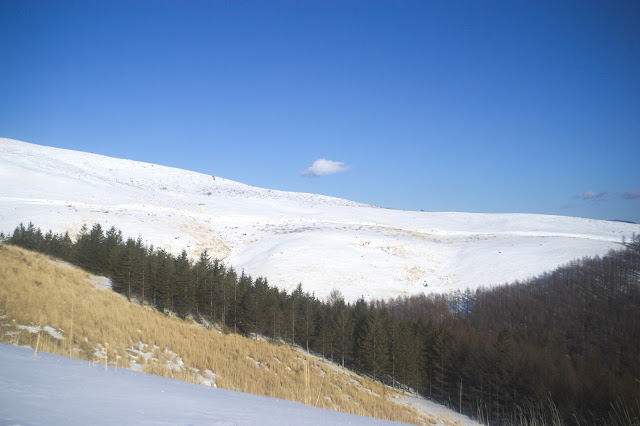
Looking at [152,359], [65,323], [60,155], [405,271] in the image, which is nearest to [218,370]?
[152,359]

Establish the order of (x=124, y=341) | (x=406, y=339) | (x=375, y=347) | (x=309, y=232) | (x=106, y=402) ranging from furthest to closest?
(x=309, y=232)
(x=406, y=339)
(x=375, y=347)
(x=124, y=341)
(x=106, y=402)

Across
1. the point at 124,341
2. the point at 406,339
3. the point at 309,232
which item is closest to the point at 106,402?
the point at 124,341

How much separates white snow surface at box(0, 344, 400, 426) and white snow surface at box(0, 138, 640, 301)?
59.7 metres

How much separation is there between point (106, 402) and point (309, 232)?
315 ft

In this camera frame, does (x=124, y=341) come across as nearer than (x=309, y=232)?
Yes

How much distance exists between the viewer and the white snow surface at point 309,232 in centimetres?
7250

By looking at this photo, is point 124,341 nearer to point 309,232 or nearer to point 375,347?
point 375,347

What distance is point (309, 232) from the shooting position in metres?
99.3

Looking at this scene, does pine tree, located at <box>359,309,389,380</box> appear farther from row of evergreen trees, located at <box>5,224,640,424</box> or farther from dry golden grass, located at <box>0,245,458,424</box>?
dry golden grass, located at <box>0,245,458,424</box>

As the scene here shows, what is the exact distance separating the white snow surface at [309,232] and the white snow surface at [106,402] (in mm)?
59699

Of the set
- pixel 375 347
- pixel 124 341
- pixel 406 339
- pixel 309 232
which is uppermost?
pixel 309 232

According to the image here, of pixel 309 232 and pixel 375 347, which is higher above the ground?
pixel 309 232

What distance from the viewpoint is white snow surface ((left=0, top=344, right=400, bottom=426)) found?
2.74 metres

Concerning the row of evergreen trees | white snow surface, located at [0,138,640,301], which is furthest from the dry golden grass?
white snow surface, located at [0,138,640,301]
